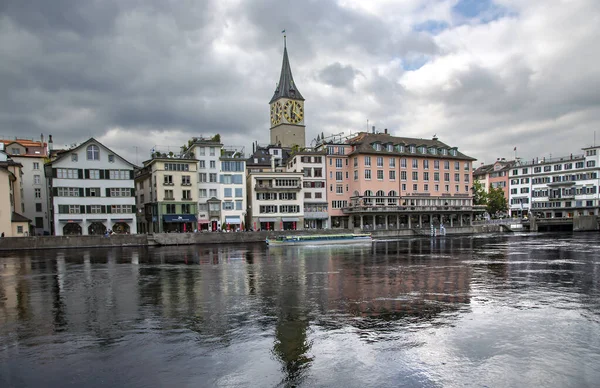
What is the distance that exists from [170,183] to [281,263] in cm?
4517

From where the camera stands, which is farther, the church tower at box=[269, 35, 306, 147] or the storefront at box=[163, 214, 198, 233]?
the church tower at box=[269, 35, 306, 147]

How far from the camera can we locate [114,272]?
3584 cm

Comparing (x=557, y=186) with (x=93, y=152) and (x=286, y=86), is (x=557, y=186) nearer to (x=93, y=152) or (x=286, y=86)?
(x=286, y=86)

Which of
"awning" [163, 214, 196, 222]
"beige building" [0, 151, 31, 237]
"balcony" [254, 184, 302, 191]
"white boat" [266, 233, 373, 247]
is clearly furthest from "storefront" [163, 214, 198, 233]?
"beige building" [0, 151, 31, 237]

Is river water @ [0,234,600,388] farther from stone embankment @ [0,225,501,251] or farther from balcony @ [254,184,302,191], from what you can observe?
balcony @ [254,184,302,191]

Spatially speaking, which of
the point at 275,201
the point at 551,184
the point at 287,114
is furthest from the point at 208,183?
the point at 551,184

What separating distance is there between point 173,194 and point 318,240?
2837 centimetres

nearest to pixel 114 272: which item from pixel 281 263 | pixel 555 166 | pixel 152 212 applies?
pixel 281 263

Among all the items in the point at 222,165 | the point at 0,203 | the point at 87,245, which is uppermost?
the point at 222,165

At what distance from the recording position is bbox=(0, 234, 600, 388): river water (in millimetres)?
12188

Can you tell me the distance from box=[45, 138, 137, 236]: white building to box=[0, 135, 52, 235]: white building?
13718mm

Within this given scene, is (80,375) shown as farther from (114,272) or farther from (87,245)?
(87,245)

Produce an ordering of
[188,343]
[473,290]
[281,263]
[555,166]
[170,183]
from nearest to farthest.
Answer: [188,343]
[473,290]
[281,263]
[170,183]
[555,166]

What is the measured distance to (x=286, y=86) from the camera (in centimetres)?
13312
